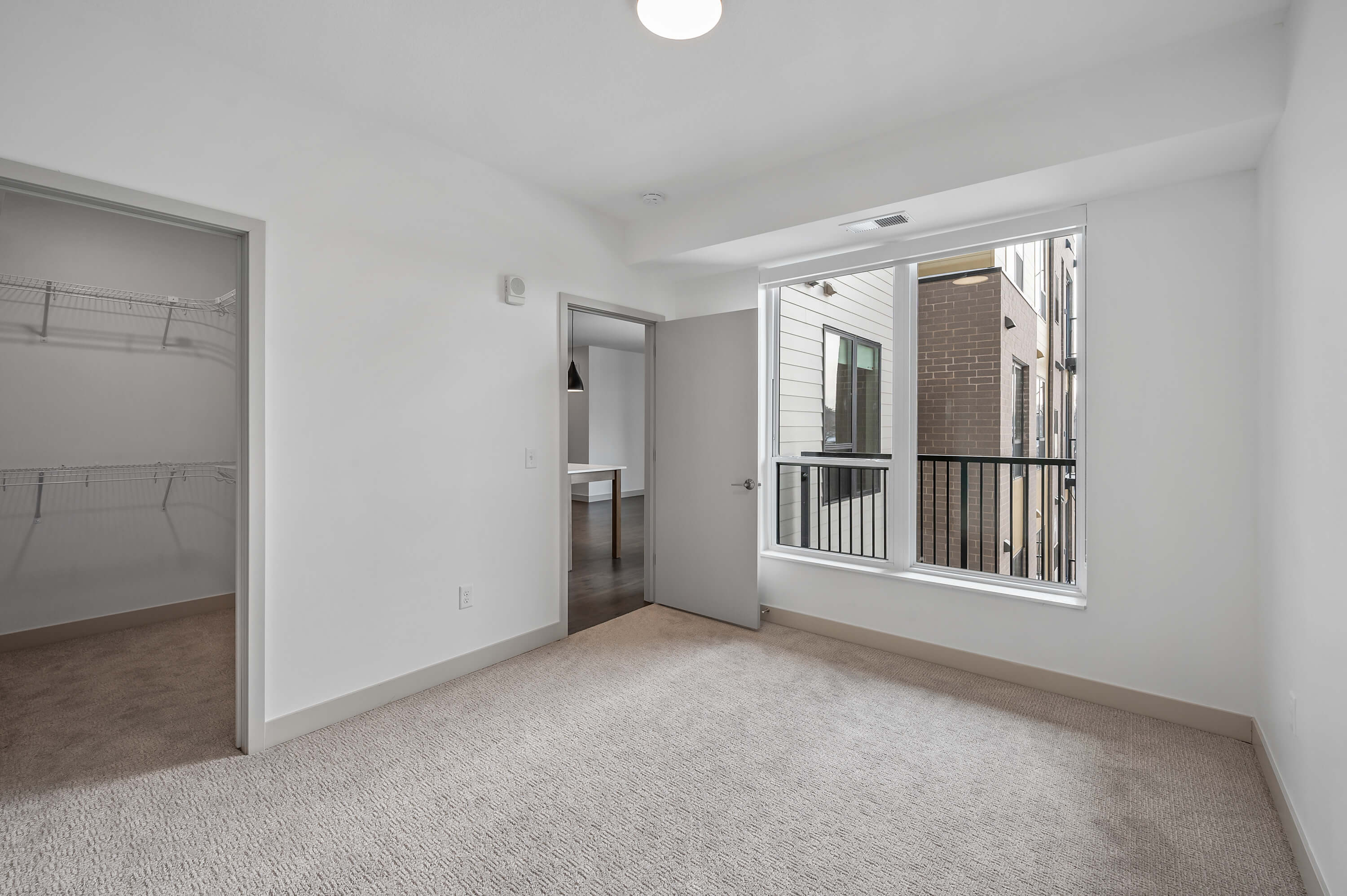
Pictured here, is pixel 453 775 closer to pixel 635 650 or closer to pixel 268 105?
pixel 635 650

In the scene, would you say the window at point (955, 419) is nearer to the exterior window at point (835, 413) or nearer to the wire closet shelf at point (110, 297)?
the exterior window at point (835, 413)

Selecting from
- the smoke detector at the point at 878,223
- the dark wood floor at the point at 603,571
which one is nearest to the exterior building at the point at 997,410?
the smoke detector at the point at 878,223

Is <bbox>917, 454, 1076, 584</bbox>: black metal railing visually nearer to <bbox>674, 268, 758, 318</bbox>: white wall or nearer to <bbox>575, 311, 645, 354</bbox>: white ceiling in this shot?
<bbox>674, 268, 758, 318</bbox>: white wall

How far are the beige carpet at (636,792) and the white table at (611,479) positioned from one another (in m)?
2.38

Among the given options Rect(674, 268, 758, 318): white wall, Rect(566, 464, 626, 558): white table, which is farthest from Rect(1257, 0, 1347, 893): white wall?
Rect(566, 464, 626, 558): white table

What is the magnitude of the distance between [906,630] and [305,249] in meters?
3.49

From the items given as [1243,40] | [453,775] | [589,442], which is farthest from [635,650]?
[589,442]

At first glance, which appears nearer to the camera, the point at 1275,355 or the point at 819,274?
the point at 1275,355

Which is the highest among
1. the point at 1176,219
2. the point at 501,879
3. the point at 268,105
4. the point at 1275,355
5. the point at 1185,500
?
the point at 268,105

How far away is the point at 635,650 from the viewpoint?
3420 mm

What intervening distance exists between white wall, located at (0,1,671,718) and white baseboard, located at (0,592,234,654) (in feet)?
7.50

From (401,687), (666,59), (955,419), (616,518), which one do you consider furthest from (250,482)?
(616,518)

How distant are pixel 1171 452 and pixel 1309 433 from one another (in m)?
0.89

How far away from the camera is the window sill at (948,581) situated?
2885 millimetres
